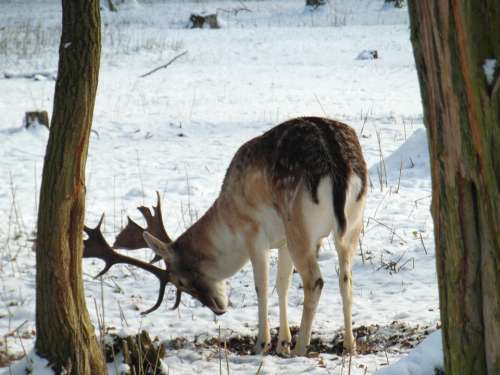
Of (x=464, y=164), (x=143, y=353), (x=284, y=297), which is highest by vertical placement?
(x=464, y=164)

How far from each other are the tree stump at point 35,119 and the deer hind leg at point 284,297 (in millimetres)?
6976

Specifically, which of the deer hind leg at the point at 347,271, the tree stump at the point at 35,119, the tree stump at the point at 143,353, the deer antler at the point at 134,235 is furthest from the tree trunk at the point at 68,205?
the tree stump at the point at 35,119

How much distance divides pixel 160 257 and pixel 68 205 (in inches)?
88.3

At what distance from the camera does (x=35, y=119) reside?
12.6 metres

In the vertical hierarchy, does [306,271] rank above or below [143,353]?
above

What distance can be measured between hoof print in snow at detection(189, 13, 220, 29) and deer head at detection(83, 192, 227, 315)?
19.6 metres

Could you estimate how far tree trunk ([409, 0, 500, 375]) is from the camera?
2.82 metres

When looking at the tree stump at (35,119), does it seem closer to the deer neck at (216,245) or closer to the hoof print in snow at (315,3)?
the deer neck at (216,245)

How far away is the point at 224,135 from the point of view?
1273cm

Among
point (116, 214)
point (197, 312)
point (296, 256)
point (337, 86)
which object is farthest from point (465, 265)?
point (337, 86)

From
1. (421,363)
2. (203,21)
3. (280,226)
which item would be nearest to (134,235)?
(280,226)

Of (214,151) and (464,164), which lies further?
(214,151)

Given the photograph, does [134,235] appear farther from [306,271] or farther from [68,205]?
[68,205]

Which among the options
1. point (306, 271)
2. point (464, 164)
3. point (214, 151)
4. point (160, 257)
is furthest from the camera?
point (214, 151)
